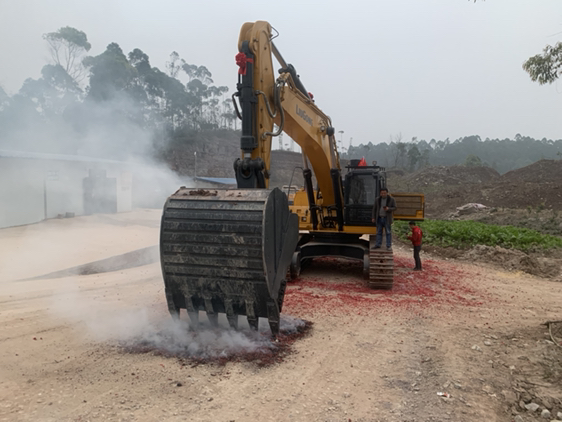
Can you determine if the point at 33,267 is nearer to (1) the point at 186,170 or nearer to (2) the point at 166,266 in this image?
(2) the point at 166,266

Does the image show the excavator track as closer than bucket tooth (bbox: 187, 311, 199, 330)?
No

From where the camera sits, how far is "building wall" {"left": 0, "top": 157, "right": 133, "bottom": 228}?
52.0ft

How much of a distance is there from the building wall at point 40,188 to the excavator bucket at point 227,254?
13432 millimetres

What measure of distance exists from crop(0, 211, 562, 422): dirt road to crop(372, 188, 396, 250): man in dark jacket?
A: 1.14m

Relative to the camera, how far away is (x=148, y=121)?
139 ft

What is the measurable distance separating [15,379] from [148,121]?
4063cm

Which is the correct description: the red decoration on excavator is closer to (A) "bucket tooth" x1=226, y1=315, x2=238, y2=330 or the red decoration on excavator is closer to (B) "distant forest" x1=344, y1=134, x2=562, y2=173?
(A) "bucket tooth" x1=226, y1=315, x2=238, y2=330

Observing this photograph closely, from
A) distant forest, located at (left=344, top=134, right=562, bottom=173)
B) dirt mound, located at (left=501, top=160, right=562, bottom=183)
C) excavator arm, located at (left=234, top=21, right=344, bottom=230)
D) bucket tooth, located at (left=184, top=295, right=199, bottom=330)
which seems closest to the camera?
bucket tooth, located at (left=184, top=295, right=199, bottom=330)

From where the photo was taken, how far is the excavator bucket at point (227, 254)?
4711 millimetres

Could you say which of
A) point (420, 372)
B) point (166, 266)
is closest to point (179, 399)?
point (166, 266)

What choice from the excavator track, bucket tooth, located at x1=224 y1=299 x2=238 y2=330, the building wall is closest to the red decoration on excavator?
bucket tooth, located at x1=224 y1=299 x2=238 y2=330

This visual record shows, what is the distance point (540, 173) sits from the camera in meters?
39.4

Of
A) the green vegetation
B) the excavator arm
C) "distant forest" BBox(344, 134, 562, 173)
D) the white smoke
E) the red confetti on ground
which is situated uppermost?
"distant forest" BBox(344, 134, 562, 173)

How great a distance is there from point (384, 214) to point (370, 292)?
1.66m
